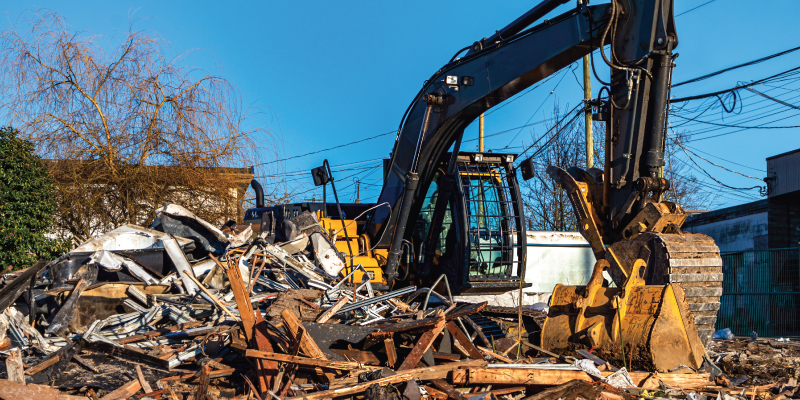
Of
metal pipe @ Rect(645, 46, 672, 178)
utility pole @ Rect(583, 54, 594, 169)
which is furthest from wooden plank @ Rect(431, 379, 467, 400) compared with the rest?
utility pole @ Rect(583, 54, 594, 169)

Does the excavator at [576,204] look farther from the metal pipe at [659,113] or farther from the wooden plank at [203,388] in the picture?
the wooden plank at [203,388]

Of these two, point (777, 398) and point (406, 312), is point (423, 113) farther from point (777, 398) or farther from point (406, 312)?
point (777, 398)

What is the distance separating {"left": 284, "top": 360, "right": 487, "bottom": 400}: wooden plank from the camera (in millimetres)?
4105

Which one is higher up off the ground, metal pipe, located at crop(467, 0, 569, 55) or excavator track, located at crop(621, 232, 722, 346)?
metal pipe, located at crop(467, 0, 569, 55)

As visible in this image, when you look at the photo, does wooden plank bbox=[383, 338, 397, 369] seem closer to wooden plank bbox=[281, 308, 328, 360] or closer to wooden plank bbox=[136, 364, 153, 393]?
wooden plank bbox=[281, 308, 328, 360]

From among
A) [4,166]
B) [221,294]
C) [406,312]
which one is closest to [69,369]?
[221,294]

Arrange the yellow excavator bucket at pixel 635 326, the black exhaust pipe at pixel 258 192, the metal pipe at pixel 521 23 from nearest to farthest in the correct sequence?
the yellow excavator bucket at pixel 635 326 → the metal pipe at pixel 521 23 → the black exhaust pipe at pixel 258 192

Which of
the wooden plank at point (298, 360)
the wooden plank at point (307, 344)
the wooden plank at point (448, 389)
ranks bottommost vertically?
the wooden plank at point (448, 389)

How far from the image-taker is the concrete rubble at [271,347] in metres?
4.45

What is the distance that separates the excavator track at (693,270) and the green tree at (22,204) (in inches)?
409

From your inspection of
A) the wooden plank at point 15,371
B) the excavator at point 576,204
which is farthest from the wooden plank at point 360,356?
the wooden plank at point 15,371

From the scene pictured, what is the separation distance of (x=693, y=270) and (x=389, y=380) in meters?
2.79

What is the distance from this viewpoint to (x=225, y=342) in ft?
17.8

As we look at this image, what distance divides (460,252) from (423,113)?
1.94 m
